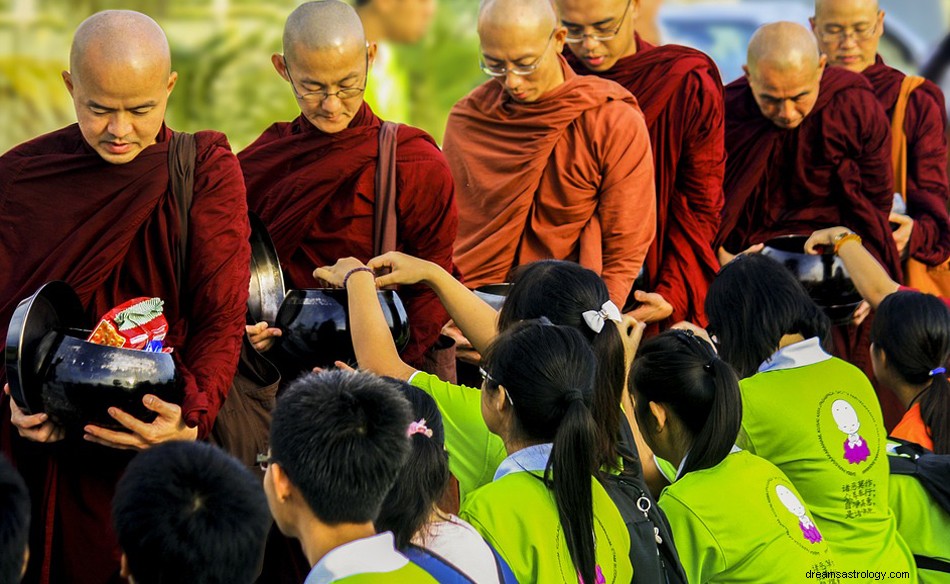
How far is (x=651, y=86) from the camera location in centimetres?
545

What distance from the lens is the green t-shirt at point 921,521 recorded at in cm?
390

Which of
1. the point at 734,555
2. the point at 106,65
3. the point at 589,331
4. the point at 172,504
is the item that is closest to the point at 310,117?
the point at 106,65

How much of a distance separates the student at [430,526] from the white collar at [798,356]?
1343 mm

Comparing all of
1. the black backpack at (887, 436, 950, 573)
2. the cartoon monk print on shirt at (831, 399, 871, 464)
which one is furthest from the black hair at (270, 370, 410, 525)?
the black backpack at (887, 436, 950, 573)

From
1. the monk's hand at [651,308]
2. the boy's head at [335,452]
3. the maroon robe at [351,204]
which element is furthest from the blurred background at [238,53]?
the boy's head at [335,452]

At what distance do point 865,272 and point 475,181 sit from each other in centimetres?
144

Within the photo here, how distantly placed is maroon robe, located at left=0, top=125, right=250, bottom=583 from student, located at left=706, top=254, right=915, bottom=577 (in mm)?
1337

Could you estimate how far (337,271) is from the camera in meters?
4.05

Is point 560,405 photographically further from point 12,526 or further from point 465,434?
point 12,526

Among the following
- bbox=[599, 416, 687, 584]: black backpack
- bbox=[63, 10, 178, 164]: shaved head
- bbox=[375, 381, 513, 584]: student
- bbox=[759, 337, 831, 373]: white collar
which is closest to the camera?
bbox=[375, 381, 513, 584]: student

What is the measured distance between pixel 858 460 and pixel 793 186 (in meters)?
2.34

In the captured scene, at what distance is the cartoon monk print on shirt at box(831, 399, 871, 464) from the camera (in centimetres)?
366

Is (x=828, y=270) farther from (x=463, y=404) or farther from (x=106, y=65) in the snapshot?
(x=106, y=65)

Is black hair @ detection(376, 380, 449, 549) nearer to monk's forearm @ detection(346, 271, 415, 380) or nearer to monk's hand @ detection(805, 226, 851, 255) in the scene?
monk's forearm @ detection(346, 271, 415, 380)
